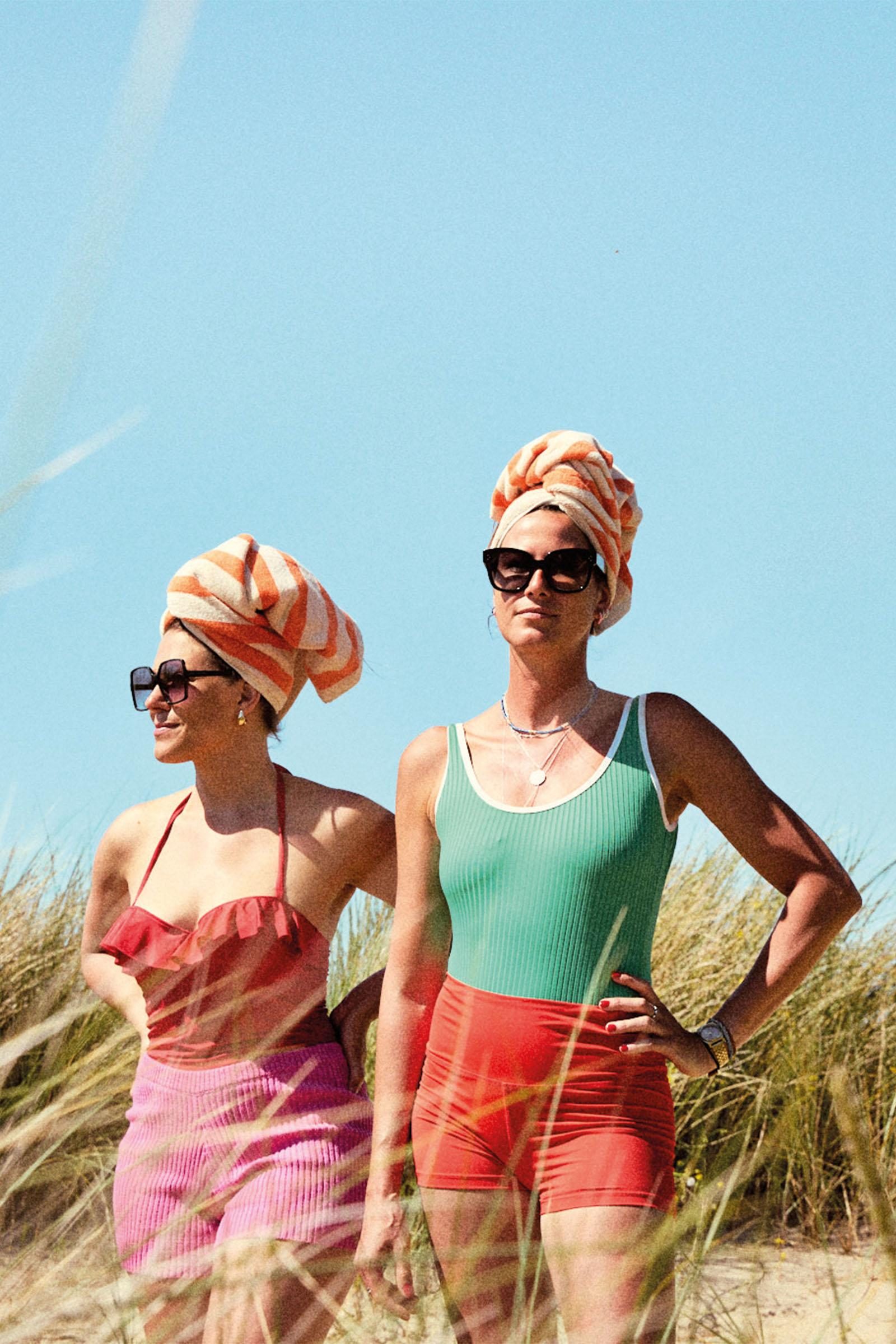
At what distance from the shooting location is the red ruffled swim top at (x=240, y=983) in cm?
287

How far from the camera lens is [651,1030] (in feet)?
8.19

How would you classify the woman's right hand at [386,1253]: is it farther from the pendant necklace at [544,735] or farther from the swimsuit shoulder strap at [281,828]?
the pendant necklace at [544,735]

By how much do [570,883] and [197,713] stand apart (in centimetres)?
101

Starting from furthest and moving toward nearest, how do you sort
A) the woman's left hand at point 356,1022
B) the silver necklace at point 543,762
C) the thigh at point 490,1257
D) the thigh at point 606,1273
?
1. the woman's left hand at point 356,1022
2. the silver necklace at point 543,762
3. the thigh at point 490,1257
4. the thigh at point 606,1273

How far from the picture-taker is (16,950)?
22.4ft

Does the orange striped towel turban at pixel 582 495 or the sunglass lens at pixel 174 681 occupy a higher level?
the orange striped towel turban at pixel 582 495

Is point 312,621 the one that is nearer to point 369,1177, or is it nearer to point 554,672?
point 554,672

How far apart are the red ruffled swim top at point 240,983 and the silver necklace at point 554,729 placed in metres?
0.61

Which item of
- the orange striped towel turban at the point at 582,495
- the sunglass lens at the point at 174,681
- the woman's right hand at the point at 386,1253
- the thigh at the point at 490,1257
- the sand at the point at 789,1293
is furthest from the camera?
the sand at the point at 789,1293

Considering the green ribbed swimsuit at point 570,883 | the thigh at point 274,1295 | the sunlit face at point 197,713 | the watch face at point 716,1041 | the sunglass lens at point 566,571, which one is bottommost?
the thigh at point 274,1295

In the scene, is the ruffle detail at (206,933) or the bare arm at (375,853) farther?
the bare arm at (375,853)

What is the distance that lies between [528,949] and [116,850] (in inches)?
48.1

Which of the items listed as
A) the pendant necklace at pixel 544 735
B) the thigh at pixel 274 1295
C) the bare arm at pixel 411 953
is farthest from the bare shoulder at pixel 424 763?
the thigh at pixel 274 1295

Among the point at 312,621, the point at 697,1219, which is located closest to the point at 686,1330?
the point at 312,621
